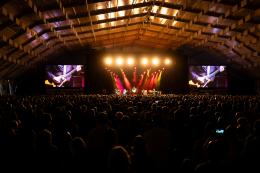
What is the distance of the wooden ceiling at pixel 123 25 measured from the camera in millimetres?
25406

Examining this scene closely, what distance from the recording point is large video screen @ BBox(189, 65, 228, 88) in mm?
46906

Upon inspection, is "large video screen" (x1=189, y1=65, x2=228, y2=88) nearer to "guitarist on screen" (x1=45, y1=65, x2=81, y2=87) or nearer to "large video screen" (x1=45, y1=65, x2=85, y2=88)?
"large video screen" (x1=45, y1=65, x2=85, y2=88)

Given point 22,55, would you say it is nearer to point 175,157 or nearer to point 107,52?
point 107,52

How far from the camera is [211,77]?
47000 mm

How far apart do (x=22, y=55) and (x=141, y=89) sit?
17.0 metres

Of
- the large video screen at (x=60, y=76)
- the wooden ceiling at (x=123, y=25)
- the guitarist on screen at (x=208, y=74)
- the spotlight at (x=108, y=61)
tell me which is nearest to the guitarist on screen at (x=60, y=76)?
the large video screen at (x=60, y=76)

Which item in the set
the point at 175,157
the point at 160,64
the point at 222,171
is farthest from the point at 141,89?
the point at 222,171

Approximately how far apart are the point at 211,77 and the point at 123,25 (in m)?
16.1

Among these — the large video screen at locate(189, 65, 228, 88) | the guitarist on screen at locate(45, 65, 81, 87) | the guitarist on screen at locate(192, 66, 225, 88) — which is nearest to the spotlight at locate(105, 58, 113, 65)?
the guitarist on screen at locate(45, 65, 81, 87)

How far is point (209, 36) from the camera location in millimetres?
35969

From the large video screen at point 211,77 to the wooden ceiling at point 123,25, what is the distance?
381 centimetres

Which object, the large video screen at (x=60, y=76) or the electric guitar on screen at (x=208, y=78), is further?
the electric guitar on screen at (x=208, y=78)

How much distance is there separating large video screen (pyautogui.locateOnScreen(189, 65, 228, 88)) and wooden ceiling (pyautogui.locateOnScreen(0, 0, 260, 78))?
150 inches

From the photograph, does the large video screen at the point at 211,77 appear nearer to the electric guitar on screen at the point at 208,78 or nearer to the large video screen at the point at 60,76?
the electric guitar on screen at the point at 208,78
